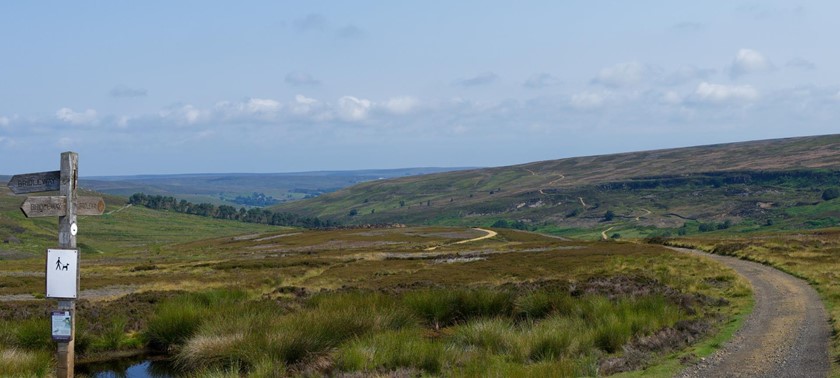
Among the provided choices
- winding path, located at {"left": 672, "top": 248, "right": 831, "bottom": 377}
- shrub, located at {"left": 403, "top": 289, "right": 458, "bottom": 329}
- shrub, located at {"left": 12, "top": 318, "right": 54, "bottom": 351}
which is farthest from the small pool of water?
winding path, located at {"left": 672, "top": 248, "right": 831, "bottom": 377}

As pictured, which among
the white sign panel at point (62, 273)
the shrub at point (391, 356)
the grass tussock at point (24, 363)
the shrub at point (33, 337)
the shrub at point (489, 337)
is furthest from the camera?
the shrub at point (33, 337)

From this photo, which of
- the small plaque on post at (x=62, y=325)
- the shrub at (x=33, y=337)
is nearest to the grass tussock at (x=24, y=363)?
the small plaque on post at (x=62, y=325)

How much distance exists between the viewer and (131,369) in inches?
782

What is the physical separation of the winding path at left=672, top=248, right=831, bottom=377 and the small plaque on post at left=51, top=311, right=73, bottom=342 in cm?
1146

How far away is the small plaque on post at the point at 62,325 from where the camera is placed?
12727mm

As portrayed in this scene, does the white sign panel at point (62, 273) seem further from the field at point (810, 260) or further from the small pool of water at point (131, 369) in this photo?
the field at point (810, 260)

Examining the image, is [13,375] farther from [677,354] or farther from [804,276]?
[804,276]

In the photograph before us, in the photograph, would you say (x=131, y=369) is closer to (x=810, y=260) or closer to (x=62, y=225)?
(x=62, y=225)

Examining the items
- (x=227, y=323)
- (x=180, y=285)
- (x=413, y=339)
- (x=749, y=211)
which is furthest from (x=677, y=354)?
(x=749, y=211)

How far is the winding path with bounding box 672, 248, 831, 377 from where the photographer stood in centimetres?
1362

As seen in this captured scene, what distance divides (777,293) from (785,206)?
177 m

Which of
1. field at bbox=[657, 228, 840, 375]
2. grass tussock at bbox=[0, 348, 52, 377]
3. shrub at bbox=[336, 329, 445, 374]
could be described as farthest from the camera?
field at bbox=[657, 228, 840, 375]

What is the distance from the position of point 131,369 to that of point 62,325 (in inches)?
304

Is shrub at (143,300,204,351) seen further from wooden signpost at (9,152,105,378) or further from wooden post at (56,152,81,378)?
wooden signpost at (9,152,105,378)
